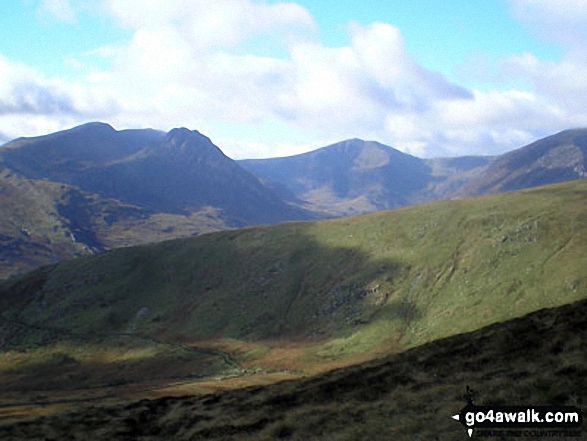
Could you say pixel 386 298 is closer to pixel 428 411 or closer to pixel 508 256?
pixel 508 256

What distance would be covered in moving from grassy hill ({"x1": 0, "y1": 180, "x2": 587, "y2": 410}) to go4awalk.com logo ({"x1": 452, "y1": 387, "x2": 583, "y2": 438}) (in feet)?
289

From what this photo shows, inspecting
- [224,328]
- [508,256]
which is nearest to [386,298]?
[508,256]

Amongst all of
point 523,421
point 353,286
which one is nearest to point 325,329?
point 353,286

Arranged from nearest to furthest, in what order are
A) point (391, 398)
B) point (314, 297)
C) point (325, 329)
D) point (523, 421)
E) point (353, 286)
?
point (523, 421) → point (391, 398) → point (325, 329) → point (353, 286) → point (314, 297)

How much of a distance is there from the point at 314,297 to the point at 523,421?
135 metres

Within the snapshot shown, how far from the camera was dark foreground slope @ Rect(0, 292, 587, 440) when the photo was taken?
82.2 ft

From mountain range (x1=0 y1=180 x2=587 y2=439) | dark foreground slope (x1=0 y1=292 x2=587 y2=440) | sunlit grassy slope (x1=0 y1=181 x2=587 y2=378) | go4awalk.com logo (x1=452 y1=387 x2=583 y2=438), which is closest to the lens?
go4awalk.com logo (x1=452 y1=387 x2=583 y2=438)

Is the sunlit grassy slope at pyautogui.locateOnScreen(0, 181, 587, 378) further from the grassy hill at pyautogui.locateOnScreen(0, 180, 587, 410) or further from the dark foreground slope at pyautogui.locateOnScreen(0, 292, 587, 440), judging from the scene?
the dark foreground slope at pyautogui.locateOnScreen(0, 292, 587, 440)

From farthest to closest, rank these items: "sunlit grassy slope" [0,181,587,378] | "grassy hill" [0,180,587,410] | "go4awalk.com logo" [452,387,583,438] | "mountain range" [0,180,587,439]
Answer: "sunlit grassy slope" [0,181,587,378], "grassy hill" [0,180,587,410], "mountain range" [0,180,587,439], "go4awalk.com logo" [452,387,583,438]

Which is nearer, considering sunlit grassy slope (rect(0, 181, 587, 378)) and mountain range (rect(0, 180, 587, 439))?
mountain range (rect(0, 180, 587, 439))

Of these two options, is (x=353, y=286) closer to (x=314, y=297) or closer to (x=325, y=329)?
(x=314, y=297)

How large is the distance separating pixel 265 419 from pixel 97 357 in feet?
409

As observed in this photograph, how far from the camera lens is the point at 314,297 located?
154875mm

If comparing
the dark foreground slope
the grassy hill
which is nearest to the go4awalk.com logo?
the dark foreground slope
